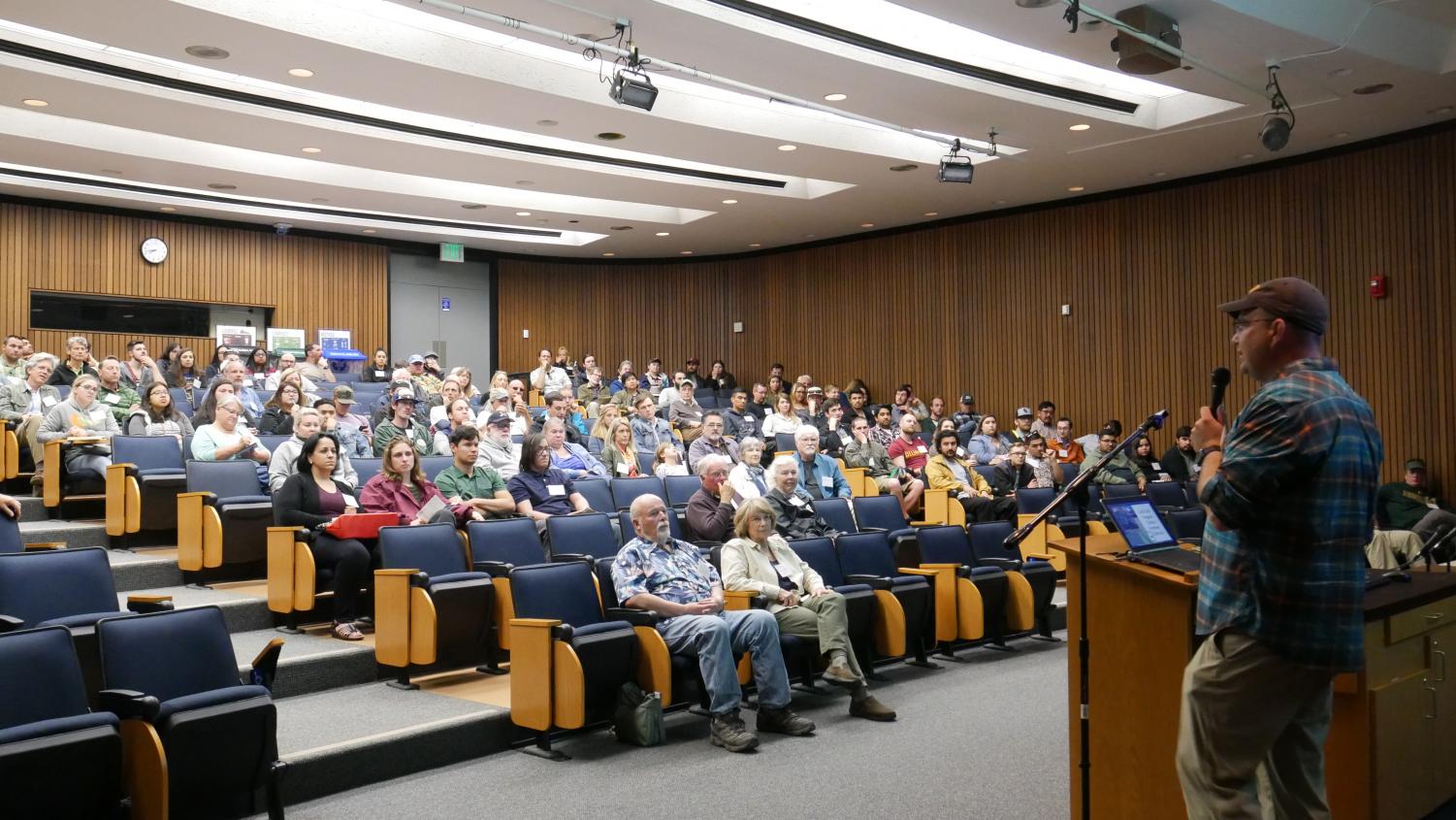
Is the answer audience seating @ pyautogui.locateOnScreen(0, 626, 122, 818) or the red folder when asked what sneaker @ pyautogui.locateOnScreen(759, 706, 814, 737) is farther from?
audience seating @ pyautogui.locateOnScreen(0, 626, 122, 818)

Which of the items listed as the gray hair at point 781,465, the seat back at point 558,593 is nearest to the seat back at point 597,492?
the gray hair at point 781,465

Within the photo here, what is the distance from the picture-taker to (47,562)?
3.60m

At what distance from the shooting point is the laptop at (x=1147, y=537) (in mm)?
2420

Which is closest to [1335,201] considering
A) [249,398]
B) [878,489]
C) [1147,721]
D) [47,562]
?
[878,489]

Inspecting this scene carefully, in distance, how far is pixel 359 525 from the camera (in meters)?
4.85

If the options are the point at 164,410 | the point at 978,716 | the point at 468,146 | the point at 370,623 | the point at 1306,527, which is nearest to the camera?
the point at 1306,527

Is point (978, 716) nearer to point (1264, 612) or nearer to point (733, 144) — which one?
→ point (1264, 612)

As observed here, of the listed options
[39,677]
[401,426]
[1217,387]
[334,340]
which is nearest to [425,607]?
[39,677]

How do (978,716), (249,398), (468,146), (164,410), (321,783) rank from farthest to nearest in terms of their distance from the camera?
1. (468,146)
2. (249,398)
3. (164,410)
4. (978,716)
5. (321,783)

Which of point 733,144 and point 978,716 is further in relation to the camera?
point 733,144

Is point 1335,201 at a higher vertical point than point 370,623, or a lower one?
higher

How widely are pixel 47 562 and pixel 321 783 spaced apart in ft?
3.91

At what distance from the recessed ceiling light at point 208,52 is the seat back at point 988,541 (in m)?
4.98

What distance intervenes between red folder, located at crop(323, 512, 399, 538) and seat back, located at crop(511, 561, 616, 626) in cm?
105
